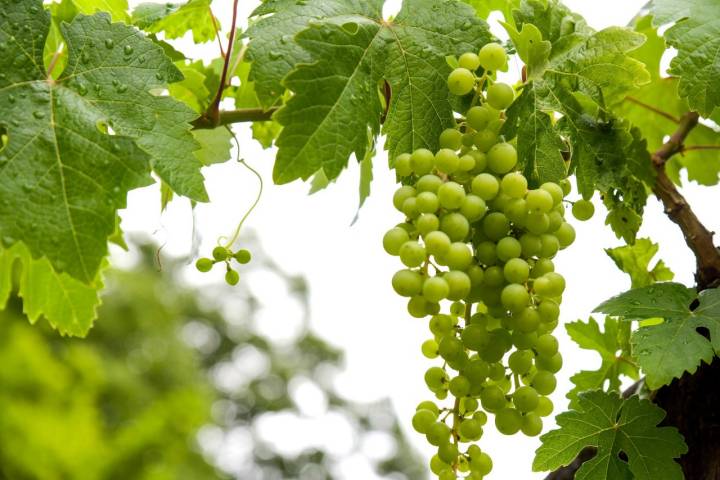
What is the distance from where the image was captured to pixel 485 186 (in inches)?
33.1

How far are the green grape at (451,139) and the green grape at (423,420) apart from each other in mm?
286

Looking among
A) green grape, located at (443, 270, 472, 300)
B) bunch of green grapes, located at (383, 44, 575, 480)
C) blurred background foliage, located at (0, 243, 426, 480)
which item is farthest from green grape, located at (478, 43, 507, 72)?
blurred background foliage, located at (0, 243, 426, 480)

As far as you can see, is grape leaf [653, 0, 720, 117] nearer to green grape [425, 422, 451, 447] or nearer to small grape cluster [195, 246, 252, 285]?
green grape [425, 422, 451, 447]

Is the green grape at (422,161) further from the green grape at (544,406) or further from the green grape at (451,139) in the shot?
the green grape at (544,406)

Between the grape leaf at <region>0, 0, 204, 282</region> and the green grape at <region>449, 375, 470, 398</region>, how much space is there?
34 cm

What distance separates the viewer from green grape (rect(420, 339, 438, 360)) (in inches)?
38.1

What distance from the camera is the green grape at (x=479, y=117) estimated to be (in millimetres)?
874

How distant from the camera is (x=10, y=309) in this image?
402 inches

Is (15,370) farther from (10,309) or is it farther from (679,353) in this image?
(679,353)

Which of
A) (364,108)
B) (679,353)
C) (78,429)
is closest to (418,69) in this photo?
(364,108)

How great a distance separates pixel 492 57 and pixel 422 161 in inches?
5.0

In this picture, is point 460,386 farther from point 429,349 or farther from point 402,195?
point 402,195

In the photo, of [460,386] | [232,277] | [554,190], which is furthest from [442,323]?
[232,277]

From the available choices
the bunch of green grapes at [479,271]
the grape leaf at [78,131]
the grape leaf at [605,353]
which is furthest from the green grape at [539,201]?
the grape leaf at [605,353]
